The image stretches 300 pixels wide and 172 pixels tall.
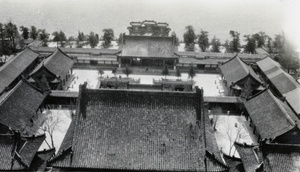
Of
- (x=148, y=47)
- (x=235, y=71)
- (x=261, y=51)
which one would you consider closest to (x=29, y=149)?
(x=235, y=71)

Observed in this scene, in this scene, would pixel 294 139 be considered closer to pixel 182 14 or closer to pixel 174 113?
pixel 174 113

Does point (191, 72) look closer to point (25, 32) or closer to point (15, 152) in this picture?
point (15, 152)

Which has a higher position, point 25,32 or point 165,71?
point 25,32

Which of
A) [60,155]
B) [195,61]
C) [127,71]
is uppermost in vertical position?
[195,61]

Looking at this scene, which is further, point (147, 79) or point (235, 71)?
point (147, 79)

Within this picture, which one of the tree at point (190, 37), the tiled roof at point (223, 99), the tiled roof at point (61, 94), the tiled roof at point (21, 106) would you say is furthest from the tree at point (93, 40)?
the tiled roof at point (223, 99)

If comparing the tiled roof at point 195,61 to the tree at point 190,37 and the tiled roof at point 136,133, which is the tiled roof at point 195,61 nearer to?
the tree at point 190,37

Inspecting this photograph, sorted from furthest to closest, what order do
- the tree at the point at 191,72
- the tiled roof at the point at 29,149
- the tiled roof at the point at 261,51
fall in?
the tiled roof at the point at 261,51, the tree at the point at 191,72, the tiled roof at the point at 29,149
